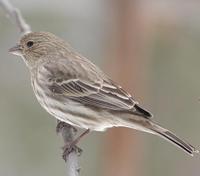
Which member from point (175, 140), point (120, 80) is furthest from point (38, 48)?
point (120, 80)

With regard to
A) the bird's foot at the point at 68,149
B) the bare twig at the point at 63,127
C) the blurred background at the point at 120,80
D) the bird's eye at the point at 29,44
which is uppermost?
the blurred background at the point at 120,80

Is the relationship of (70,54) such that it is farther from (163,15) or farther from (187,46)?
(187,46)

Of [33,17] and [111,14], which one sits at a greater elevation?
[33,17]

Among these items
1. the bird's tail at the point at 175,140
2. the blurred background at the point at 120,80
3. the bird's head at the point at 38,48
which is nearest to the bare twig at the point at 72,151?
the bird's tail at the point at 175,140

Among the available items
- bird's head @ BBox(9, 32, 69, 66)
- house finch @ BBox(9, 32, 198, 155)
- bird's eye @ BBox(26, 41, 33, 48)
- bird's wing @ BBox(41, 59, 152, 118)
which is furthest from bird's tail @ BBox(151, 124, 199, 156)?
bird's eye @ BBox(26, 41, 33, 48)

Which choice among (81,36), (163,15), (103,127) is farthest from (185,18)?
(103,127)

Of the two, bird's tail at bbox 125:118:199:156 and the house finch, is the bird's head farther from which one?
bird's tail at bbox 125:118:199:156

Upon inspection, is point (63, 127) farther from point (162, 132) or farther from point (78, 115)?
point (162, 132)

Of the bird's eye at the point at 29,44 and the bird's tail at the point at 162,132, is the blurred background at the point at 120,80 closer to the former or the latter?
the bird's eye at the point at 29,44
